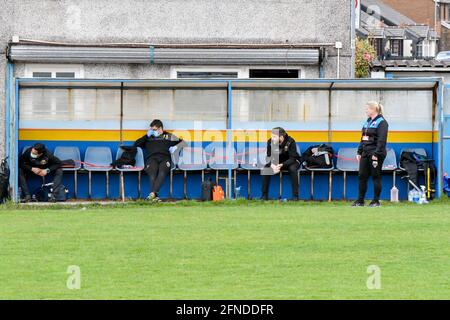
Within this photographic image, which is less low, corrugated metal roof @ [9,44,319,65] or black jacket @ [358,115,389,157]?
corrugated metal roof @ [9,44,319,65]

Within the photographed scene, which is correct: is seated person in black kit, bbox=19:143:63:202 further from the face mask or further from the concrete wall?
the concrete wall

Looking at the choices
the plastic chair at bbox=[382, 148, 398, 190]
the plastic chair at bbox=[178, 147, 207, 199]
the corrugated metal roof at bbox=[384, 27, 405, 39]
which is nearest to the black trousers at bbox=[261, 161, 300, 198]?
the plastic chair at bbox=[178, 147, 207, 199]

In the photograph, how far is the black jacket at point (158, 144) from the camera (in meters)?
28.4

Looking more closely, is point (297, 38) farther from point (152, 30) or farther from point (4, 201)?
point (4, 201)

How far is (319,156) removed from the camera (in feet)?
95.0

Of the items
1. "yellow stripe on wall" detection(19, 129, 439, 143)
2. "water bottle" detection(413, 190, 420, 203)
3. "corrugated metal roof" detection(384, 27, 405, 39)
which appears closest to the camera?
"water bottle" detection(413, 190, 420, 203)

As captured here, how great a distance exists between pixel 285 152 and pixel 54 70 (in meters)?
6.24

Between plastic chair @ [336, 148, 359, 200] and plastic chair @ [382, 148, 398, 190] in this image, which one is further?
plastic chair @ [336, 148, 359, 200]

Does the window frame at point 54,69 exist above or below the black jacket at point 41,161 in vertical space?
above

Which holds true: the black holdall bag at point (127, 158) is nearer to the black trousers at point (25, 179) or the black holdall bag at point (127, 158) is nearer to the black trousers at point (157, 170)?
the black trousers at point (157, 170)

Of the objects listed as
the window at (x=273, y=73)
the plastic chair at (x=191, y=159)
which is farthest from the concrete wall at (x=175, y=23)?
the plastic chair at (x=191, y=159)

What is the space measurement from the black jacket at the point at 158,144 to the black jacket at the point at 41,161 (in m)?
1.68

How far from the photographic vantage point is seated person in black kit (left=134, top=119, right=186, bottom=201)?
28.3 metres

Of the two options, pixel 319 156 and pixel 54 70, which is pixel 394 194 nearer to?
pixel 319 156
